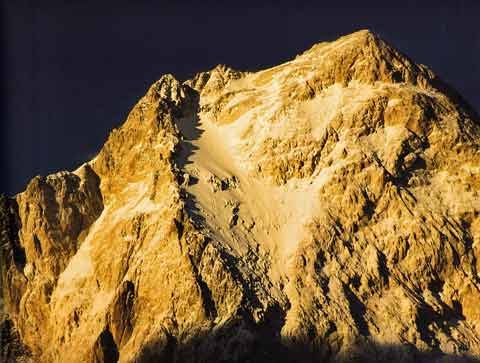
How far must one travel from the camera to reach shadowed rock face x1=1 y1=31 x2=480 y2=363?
483ft

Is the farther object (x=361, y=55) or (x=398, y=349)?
(x=361, y=55)

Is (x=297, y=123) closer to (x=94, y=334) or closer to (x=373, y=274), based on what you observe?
(x=373, y=274)

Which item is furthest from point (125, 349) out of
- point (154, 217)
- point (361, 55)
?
point (361, 55)

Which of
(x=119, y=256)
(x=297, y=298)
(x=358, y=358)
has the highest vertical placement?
(x=119, y=256)

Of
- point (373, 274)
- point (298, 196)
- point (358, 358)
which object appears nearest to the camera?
point (358, 358)

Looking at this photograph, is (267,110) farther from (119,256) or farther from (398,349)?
(398,349)

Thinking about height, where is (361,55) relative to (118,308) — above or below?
above

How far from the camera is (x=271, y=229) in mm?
161125

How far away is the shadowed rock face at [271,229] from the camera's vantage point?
483ft

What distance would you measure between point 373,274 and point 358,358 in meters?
13.7

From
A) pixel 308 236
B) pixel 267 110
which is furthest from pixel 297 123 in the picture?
pixel 308 236

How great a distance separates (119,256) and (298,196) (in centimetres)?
2230

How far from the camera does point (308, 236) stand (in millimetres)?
157625

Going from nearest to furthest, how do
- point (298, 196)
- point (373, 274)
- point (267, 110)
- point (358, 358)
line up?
point (358, 358), point (373, 274), point (298, 196), point (267, 110)
